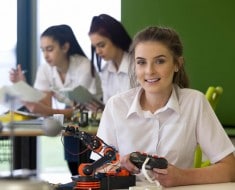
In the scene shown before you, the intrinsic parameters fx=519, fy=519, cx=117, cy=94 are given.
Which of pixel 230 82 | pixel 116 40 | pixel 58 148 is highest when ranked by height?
pixel 116 40

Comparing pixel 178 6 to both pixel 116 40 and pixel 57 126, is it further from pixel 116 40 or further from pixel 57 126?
pixel 57 126

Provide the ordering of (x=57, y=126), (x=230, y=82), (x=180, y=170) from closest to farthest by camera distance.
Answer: (x=57, y=126)
(x=180, y=170)
(x=230, y=82)

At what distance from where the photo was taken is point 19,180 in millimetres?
703

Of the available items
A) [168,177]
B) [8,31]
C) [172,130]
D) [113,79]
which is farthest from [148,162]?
[8,31]

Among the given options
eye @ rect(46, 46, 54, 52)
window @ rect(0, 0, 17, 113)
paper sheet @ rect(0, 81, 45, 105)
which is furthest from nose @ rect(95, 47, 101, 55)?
paper sheet @ rect(0, 81, 45, 105)

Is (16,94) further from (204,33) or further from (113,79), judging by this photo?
(204,33)

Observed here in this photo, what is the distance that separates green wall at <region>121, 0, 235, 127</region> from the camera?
417cm

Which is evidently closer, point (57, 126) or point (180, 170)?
point (57, 126)

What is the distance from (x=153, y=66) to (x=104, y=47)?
1.67m

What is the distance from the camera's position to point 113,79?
12.0 ft

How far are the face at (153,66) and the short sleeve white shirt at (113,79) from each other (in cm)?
148

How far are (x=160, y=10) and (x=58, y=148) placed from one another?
2371mm

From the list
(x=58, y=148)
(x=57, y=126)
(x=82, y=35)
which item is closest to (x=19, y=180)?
(x=57, y=126)

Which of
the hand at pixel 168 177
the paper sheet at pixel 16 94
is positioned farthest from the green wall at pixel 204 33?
the paper sheet at pixel 16 94
